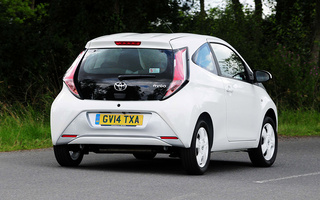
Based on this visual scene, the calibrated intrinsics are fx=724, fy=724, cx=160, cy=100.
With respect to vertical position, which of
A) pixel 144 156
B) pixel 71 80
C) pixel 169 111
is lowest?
pixel 144 156

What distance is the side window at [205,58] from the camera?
9.52m

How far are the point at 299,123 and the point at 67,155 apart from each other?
37.0ft

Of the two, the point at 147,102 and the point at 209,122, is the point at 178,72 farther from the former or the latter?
the point at 209,122

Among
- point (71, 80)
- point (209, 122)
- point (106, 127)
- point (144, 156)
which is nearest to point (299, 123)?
point (144, 156)

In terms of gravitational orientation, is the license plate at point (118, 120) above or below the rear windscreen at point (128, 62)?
below

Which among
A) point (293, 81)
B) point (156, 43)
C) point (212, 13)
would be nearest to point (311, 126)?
point (293, 81)

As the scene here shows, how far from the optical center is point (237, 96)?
1026 cm

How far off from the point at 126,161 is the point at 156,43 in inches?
102

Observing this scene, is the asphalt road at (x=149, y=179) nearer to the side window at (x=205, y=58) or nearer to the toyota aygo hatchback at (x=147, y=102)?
the toyota aygo hatchback at (x=147, y=102)

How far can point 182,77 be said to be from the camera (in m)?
9.02

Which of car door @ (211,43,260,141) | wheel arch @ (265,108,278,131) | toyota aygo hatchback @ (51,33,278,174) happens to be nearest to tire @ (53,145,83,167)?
toyota aygo hatchback @ (51,33,278,174)

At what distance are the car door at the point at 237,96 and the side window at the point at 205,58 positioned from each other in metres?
0.18

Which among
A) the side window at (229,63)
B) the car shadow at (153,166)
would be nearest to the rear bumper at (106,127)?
the car shadow at (153,166)

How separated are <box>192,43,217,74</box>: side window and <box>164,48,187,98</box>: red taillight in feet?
0.77
